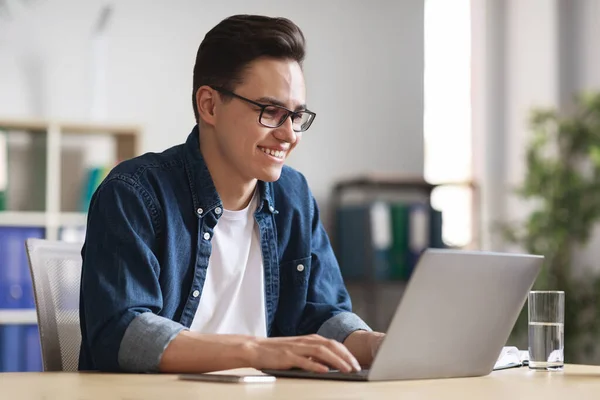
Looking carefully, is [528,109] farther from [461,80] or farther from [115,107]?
[115,107]

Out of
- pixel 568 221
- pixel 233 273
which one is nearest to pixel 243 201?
pixel 233 273

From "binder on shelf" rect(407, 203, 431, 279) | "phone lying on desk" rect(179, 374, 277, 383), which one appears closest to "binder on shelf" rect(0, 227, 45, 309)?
"binder on shelf" rect(407, 203, 431, 279)

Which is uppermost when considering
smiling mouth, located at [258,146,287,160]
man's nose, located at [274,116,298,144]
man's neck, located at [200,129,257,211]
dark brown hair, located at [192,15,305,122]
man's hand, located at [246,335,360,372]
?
dark brown hair, located at [192,15,305,122]

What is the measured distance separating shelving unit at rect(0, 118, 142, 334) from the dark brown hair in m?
2.34

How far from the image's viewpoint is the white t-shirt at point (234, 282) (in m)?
1.76

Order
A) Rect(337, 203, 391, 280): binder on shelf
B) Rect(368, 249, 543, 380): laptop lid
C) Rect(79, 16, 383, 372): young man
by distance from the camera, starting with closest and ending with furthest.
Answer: Rect(368, 249, 543, 380): laptop lid < Rect(79, 16, 383, 372): young man < Rect(337, 203, 391, 280): binder on shelf

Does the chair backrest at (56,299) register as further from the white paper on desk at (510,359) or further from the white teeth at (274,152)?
the white paper on desk at (510,359)

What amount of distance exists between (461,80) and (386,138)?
533 mm

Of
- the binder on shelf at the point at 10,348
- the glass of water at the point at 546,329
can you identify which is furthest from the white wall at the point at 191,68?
the glass of water at the point at 546,329

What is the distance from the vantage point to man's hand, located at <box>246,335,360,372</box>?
1.28 metres

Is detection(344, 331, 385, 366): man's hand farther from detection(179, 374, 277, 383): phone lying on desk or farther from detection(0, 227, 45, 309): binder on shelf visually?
detection(0, 227, 45, 309): binder on shelf

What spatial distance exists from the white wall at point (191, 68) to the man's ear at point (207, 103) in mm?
2604

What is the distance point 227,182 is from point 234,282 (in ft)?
0.63

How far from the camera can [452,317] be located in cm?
128
